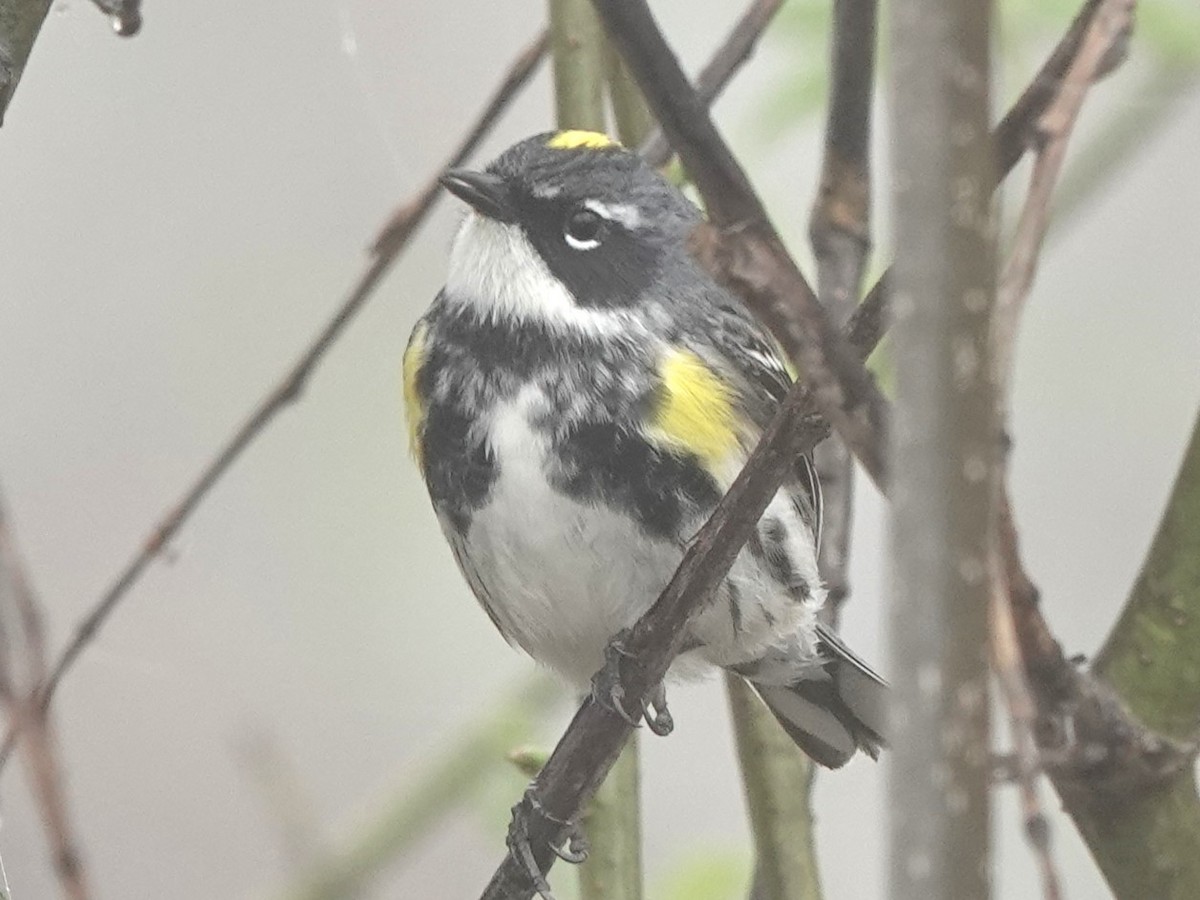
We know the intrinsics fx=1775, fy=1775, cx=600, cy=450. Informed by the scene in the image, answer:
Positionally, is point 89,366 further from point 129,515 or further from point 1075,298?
point 1075,298

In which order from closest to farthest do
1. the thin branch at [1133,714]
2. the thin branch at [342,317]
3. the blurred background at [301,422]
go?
the thin branch at [1133,714]
the thin branch at [342,317]
the blurred background at [301,422]

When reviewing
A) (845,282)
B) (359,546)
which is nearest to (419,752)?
(359,546)

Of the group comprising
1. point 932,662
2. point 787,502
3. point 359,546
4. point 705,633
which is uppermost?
point 932,662

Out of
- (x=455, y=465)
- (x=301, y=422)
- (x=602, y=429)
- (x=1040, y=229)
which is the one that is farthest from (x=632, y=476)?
(x=301, y=422)

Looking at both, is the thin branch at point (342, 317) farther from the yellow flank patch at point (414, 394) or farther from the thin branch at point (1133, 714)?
the thin branch at point (1133, 714)

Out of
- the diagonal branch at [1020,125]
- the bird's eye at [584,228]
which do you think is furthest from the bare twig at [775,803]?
the diagonal branch at [1020,125]

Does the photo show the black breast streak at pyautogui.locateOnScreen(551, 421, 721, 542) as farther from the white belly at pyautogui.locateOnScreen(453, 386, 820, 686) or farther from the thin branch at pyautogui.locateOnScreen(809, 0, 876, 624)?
the thin branch at pyautogui.locateOnScreen(809, 0, 876, 624)
